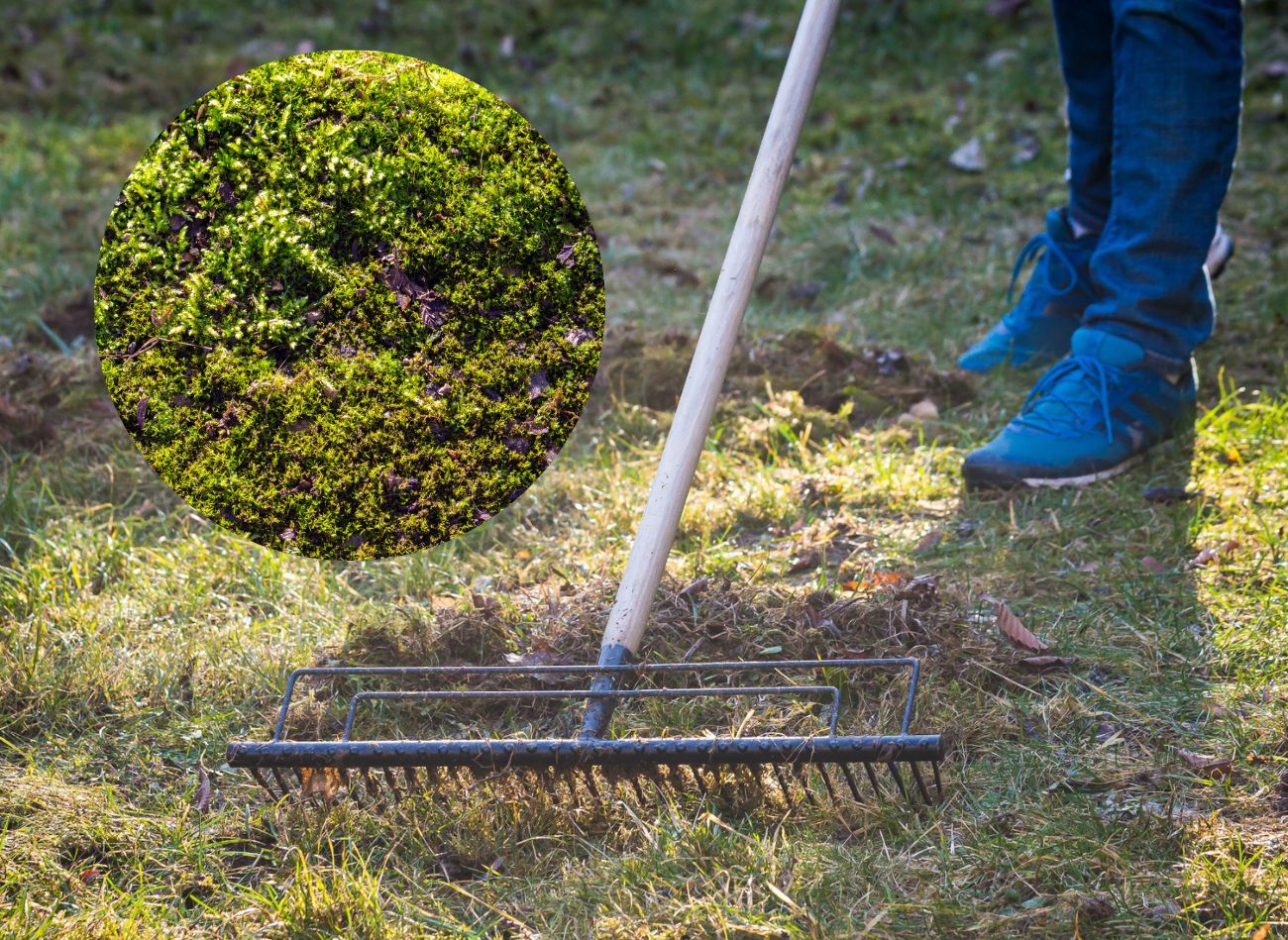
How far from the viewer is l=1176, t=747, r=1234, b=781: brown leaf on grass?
1770 millimetres

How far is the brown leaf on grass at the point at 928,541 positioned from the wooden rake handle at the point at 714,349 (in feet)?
2.05

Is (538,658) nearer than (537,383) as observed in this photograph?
Yes

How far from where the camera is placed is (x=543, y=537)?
8.67 ft

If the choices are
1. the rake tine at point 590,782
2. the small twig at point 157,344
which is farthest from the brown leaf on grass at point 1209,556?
the small twig at point 157,344

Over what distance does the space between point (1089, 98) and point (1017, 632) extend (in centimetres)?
185

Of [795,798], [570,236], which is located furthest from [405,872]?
[570,236]

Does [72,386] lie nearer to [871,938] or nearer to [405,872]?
[405,872]

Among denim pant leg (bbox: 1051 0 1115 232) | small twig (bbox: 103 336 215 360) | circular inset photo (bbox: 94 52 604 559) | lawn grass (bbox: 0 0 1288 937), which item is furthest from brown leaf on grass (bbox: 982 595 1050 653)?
small twig (bbox: 103 336 215 360)

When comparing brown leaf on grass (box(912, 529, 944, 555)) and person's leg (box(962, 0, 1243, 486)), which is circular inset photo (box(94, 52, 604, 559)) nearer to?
brown leaf on grass (box(912, 529, 944, 555))

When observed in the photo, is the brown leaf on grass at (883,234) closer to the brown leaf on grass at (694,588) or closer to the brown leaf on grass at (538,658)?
the brown leaf on grass at (694,588)

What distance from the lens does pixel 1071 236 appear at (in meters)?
3.41

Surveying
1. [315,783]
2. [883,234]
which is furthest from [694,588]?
[883,234]

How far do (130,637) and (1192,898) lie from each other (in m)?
1.95

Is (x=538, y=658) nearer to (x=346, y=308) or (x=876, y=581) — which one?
(x=876, y=581)
